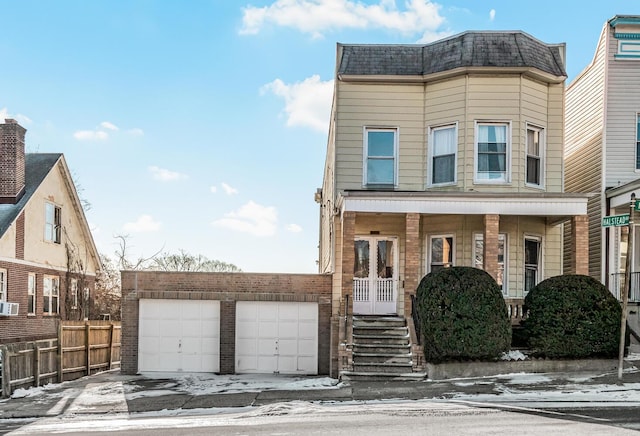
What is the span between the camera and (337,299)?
17.5 meters

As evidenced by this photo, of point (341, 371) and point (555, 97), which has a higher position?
point (555, 97)

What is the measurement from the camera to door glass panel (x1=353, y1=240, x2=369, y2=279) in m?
18.3

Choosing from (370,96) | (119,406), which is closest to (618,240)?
(370,96)

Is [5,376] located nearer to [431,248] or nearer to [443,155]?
[431,248]

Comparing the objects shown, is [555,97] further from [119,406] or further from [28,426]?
[28,426]

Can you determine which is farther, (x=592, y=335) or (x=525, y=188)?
(x=525, y=188)

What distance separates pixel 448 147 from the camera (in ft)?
58.5

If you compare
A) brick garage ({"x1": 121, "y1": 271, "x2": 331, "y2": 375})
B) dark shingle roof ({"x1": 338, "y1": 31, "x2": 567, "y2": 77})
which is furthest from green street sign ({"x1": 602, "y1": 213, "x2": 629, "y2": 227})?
brick garage ({"x1": 121, "y1": 271, "x2": 331, "y2": 375})

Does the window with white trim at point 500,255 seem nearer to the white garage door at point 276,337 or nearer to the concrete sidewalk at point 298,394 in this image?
the concrete sidewalk at point 298,394

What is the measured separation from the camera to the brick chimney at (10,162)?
72.6 feet

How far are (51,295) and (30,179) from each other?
464 cm

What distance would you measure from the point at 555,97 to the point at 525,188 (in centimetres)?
290

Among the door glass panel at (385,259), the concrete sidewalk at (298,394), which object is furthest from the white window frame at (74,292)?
the door glass panel at (385,259)

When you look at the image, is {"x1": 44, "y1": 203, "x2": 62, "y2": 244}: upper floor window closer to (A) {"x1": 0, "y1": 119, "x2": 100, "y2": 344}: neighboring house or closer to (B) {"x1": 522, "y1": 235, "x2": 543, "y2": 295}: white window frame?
(A) {"x1": 0, "y1": 119, "x2": 100, "y2": 344}: neighboring house
